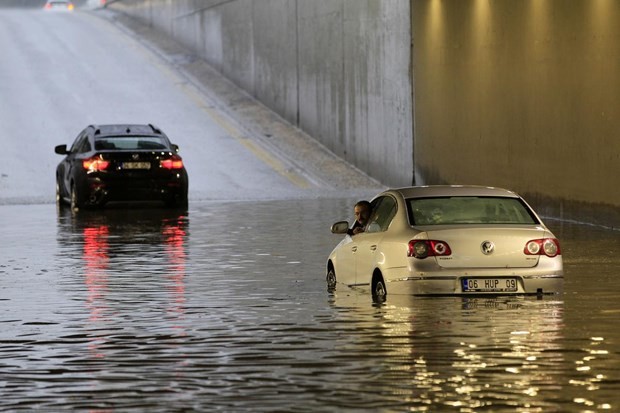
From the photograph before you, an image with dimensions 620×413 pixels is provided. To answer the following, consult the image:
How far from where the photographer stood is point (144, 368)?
1088 cm

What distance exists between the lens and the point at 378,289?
15055 mm

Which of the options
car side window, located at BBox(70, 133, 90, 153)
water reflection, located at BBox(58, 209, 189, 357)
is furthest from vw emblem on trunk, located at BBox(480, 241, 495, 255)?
car side window, located at BBox(70, 133, 90, 153)

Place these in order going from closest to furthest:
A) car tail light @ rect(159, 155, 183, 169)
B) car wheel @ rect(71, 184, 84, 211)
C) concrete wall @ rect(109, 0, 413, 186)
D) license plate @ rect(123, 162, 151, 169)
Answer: license plate @ rect(123, 162, 151, 169), car tail light @ rect(159, 155, 183, 169), car wheel @ rect(71, 184, 84, 211), concrete wall @ rect(109, 0, 413, 186)

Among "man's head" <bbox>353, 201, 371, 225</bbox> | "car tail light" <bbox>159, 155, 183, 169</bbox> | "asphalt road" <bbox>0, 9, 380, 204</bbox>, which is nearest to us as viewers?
"man's head" <bbox>353, 201, 371, 225</bbox>

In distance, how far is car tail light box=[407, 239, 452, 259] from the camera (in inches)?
563

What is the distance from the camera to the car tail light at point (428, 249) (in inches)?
563

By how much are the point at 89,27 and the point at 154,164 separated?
128 feet

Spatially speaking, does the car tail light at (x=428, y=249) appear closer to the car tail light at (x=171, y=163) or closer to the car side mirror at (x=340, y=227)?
the car side mirror at (x=340, y=227)

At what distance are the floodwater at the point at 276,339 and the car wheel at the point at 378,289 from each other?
13 cm

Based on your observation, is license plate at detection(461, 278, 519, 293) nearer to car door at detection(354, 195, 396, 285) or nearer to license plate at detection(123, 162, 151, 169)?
car door at detection(354, 195, 396, 285)

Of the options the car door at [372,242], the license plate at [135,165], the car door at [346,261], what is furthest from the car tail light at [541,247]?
the license plate at [135,165]

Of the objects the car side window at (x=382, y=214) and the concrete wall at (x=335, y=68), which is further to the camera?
the concrete wall at (x=335, y=68)

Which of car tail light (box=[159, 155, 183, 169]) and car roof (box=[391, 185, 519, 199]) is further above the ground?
car tail light (box=[159, 155, 183, 169])

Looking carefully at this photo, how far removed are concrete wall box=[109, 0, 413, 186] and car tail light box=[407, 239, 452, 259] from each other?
21.0m
